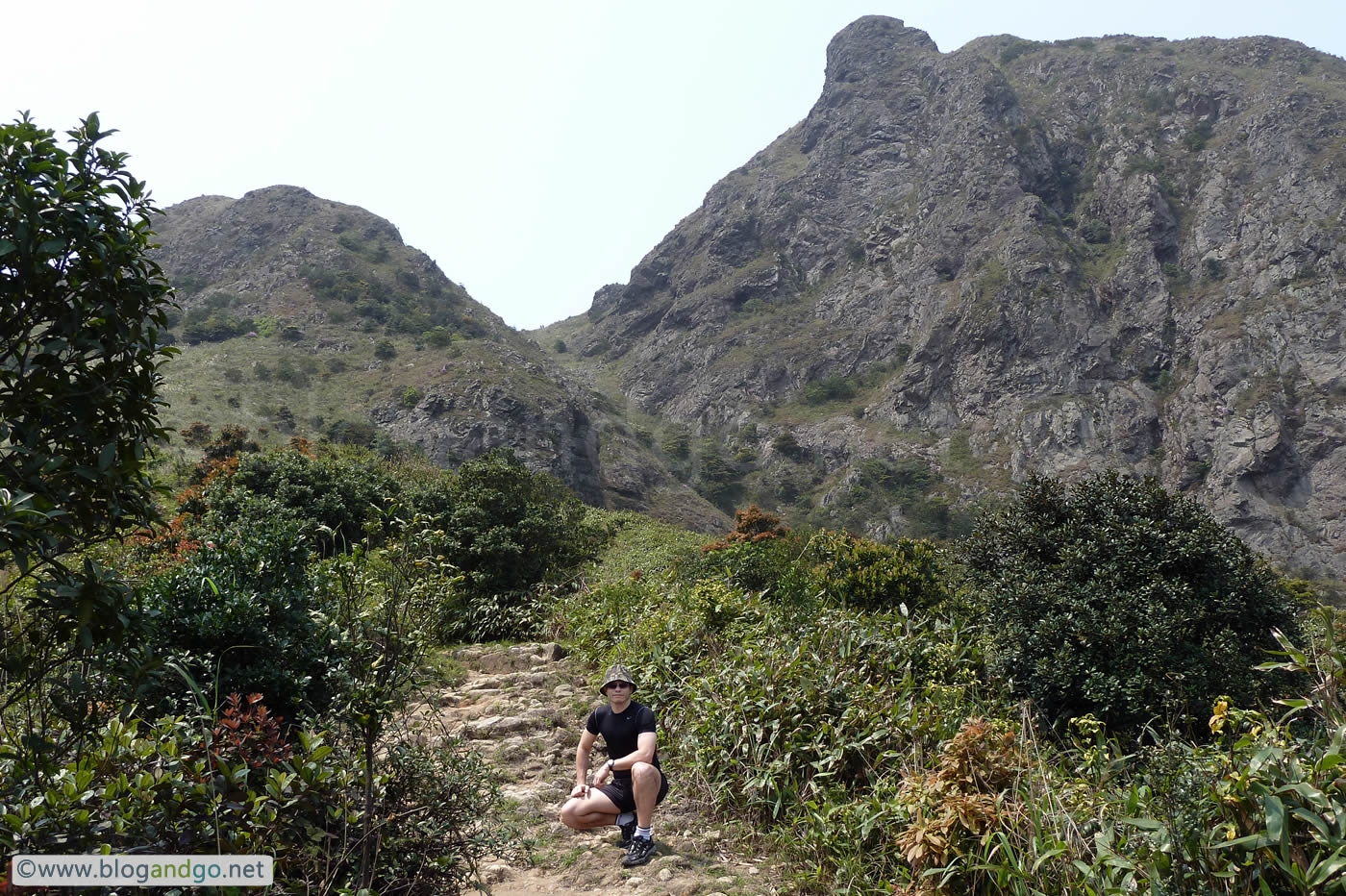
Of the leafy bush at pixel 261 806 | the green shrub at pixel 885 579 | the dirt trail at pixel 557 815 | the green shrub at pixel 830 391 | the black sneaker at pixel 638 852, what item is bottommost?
the dirt trail at pixel 557 815

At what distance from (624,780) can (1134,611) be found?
14.9ft

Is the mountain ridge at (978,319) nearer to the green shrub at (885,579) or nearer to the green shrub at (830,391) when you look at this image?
the green shrub at (830,391)

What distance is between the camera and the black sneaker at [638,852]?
14.3 ft

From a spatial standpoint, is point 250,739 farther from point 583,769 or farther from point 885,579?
point 885,579

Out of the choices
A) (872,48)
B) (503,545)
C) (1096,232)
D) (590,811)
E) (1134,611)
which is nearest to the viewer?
(590,811)

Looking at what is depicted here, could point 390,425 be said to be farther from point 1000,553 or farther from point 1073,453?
point 1073,453

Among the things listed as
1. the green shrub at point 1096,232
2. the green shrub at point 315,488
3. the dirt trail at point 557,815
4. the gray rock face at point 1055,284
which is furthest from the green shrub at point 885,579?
the green shrub at point 1096,232

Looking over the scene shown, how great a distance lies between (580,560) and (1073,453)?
52322mm

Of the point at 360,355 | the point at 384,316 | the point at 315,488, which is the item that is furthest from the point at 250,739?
the point at 384,316

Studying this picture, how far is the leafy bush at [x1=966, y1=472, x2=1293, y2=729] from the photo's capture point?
19.2 feet

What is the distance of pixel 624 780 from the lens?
186 inches

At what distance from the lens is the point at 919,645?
6641 millimetres

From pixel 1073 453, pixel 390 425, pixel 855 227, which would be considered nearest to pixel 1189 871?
pixel 390 425

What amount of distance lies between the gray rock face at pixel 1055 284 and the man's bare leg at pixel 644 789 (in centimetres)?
5174
